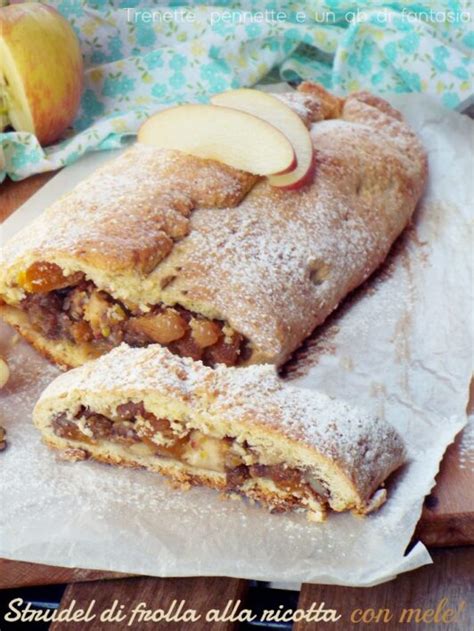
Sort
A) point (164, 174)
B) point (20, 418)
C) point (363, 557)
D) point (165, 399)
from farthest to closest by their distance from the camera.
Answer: point (164, 174), point (20, 418), point (165, 399), point (363, 557)

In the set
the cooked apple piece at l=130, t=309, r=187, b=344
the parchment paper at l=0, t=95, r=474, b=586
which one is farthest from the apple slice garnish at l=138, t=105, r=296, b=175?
the cooked apple piece at l=130, t=309, r=187, b=344

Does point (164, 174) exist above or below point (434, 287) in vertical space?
above

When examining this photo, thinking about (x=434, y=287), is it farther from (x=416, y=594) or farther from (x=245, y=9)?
(x=245, y=9)

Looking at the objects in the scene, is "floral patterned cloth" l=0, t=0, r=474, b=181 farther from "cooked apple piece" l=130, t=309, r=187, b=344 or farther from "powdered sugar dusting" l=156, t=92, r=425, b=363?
"cooked apple piece" l=130, t=309, r=187, b=344

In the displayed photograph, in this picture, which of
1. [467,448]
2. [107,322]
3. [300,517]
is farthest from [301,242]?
[300,517]

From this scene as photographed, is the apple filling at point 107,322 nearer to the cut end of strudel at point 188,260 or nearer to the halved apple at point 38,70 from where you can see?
the cut end of strudel at point 188,260

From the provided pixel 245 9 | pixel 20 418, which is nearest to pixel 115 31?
pixel 245 9

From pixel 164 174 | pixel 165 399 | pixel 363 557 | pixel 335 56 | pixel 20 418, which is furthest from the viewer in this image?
pixel 335 56
